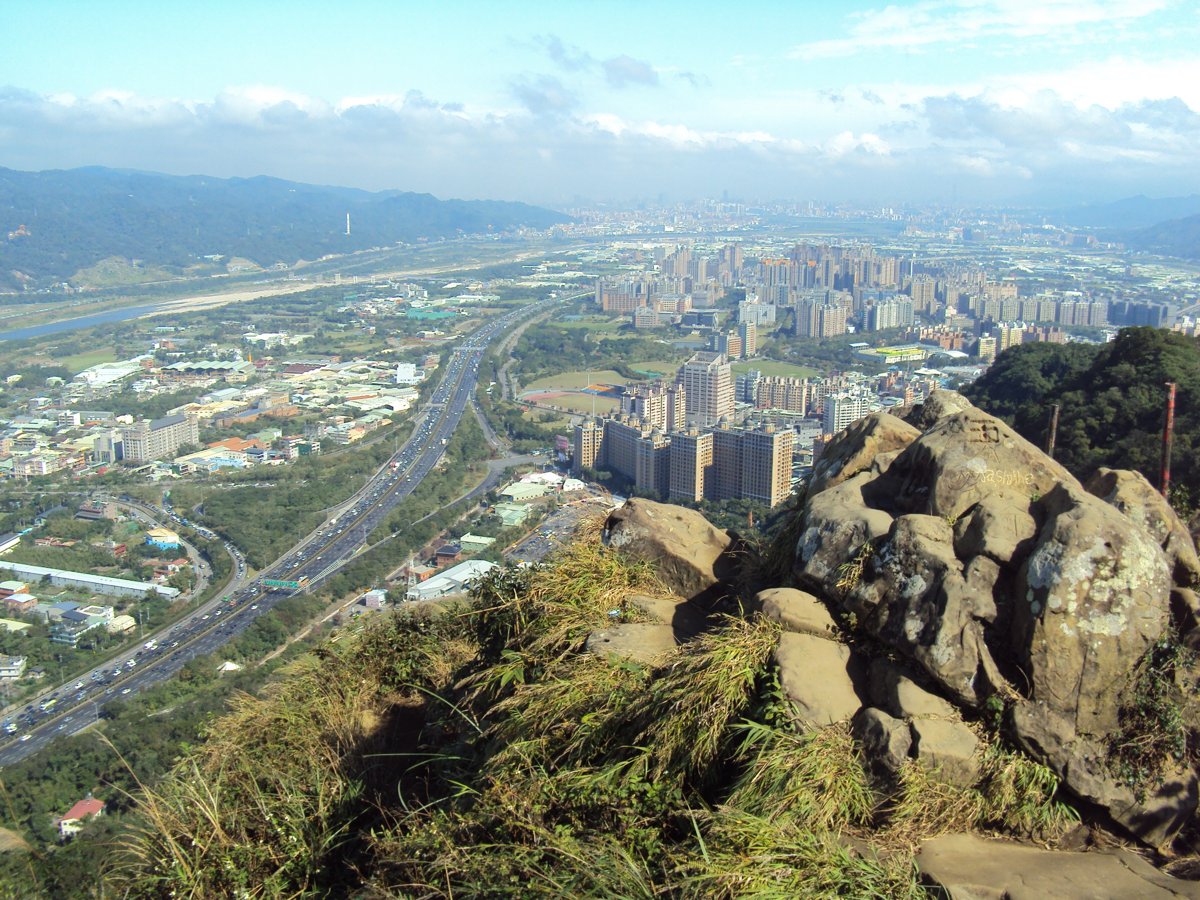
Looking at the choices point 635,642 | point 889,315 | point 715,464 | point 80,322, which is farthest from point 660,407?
point 80,322

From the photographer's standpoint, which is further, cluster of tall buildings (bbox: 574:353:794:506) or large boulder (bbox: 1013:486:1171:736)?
cluster of tall buildings (bbox: 574:353:794:506)

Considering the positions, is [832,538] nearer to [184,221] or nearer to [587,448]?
[587,448]

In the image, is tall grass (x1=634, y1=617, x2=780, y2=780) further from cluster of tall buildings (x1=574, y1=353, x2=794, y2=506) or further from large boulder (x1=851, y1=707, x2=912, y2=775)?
cluster of tall buildings (x1=574, y1=353, x2=794, y2=506)

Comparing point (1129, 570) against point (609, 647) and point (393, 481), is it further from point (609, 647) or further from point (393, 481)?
point (393, 481)

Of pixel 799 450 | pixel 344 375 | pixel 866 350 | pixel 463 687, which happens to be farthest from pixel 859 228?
pixel 463 687

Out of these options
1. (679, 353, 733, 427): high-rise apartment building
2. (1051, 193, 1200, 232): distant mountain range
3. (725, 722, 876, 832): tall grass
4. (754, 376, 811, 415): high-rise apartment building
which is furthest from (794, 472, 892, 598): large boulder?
(1051, 193, 1200, 232): distant mountain range

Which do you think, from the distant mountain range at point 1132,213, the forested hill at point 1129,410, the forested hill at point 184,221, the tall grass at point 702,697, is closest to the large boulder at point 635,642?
the tall grass at point 702,697

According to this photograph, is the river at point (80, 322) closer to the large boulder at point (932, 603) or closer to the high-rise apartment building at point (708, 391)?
the high-rise apartment building at point (708, 391)

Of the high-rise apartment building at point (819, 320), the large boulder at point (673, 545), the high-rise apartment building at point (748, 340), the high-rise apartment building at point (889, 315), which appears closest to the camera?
the large boulder at point (673, 545)
